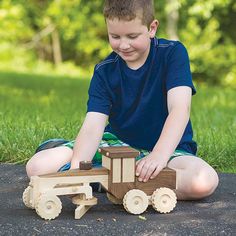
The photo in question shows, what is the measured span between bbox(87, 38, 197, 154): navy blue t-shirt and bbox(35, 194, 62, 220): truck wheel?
69 cm

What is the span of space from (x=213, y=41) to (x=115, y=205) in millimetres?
13475

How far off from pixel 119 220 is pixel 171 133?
1.57ft

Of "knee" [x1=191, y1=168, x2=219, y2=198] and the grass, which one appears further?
the grass

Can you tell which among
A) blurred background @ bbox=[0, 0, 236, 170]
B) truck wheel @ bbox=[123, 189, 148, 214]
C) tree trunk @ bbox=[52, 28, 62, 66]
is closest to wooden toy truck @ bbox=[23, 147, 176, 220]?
truck wheel @ bbox=[123, 189, 148, 214]

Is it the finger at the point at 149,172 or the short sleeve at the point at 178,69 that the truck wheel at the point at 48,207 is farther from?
the short sleeve at the point at 178,69

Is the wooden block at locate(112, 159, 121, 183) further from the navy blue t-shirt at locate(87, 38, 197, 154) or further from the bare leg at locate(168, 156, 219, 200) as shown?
the navy blue t-shirt at locate(87, 38, 197, 154)

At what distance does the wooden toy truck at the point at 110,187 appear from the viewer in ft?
8.21

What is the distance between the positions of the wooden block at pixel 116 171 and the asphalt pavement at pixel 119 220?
0.49 feet

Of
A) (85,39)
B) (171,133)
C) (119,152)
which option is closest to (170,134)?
(171,133)

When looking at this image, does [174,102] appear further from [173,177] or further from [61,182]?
[61,182]

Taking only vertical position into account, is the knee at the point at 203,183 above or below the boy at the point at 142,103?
below

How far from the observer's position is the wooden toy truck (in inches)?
98.5

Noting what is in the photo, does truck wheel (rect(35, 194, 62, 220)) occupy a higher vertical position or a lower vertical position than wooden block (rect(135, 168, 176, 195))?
lower

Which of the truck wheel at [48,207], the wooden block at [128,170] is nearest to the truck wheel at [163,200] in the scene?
the wooden block at [128,170]
